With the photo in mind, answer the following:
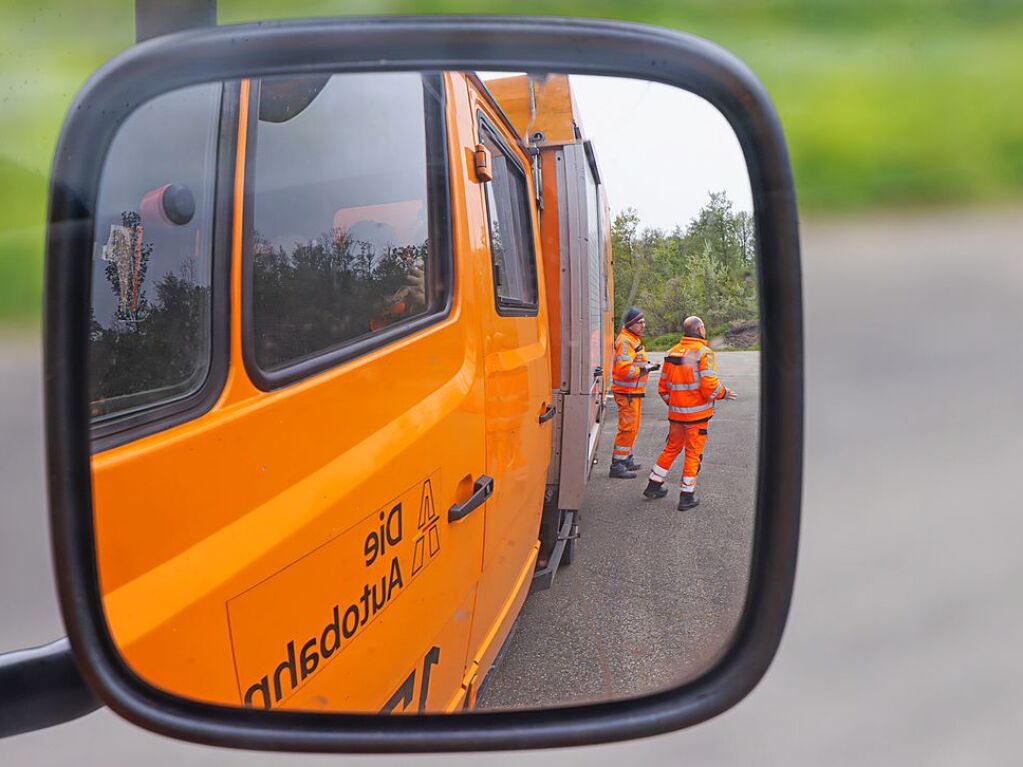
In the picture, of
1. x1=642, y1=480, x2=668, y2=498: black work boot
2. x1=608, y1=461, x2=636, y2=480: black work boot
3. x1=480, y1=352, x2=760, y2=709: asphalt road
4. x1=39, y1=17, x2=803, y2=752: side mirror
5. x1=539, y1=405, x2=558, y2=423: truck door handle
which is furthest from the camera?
x1=539, y1=405, x2=558, y2=423: truck door handle

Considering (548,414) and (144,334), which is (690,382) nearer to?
(144,334)

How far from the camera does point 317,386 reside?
108cm

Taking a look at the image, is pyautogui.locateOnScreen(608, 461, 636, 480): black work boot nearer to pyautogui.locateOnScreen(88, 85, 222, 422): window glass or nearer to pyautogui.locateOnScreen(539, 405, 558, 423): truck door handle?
pyautogui.locateOnScreen(88, 85, 222, 422): window glass

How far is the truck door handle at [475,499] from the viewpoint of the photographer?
1.51 meters

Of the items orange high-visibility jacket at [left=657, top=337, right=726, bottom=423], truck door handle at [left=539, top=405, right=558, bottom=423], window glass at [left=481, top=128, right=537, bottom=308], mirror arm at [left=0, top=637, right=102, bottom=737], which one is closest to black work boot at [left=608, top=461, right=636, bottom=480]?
orange high-visibility jacket at [left=657, top=337, right=726, bottom=423]

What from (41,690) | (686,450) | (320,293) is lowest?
(41,690)

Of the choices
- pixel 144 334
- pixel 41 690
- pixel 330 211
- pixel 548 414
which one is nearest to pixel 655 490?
pixel 330 211

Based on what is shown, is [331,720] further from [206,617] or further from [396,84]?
[396,84]

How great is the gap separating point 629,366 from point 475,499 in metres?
0.49

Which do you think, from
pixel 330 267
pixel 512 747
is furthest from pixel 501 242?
pixel 512 747

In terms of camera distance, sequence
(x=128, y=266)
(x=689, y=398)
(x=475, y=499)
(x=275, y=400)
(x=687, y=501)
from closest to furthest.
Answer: (x=128, y=266) < (x=275, y=400) < (x=689, y=398) < (x=687, y=501) < (x=475, y=499)

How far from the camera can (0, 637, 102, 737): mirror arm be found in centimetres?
99

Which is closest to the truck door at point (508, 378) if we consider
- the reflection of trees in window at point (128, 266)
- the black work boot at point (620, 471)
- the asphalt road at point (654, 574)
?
the asphalt road at point (654, 574)

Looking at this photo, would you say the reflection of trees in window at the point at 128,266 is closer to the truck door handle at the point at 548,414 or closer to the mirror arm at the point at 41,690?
the mirror arm at the point at 41,690
